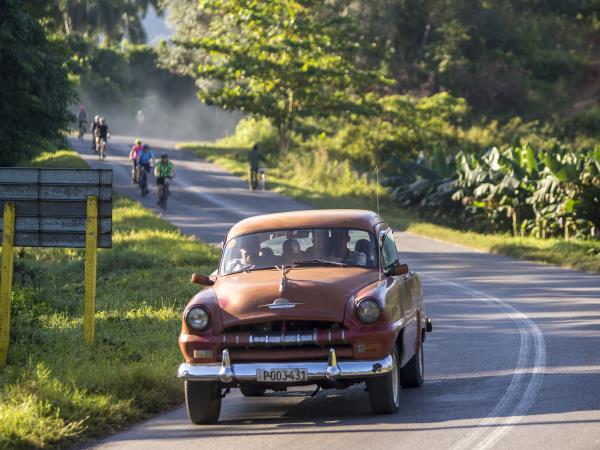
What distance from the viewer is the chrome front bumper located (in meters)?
10.2

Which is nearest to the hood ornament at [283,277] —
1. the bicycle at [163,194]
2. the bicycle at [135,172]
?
the bicycle at [163,194]

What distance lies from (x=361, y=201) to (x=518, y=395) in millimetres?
A: 35423

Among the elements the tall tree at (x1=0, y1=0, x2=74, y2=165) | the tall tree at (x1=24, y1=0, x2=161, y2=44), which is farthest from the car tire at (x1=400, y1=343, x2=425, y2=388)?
the tall tree at (x1=24, y1=0, x2=161, y2=44)

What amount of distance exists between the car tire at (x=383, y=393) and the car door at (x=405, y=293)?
2.28 feet

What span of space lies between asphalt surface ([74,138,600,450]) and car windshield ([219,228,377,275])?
1.26 metres

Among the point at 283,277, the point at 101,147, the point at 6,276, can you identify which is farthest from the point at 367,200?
the point at 283,277

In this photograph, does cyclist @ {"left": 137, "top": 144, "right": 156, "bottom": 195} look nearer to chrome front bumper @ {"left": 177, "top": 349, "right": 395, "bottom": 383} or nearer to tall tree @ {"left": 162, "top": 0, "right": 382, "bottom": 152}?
tall tree @ {"left": 162, "top": 0, "right": 382, "bottom": 152}

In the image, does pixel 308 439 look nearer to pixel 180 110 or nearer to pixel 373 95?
pixel 373 95

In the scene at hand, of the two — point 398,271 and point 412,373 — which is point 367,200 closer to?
point 412,373

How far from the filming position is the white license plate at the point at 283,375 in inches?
401

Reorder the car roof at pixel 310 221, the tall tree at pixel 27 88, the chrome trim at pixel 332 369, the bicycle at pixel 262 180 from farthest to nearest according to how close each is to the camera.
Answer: the bicycle at pixel 262 180 → the tall tree at pixel 27 88 → the car roof at pixel 310 221 → the chrome trim at pixel 332 369

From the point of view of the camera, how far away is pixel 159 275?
2342cm

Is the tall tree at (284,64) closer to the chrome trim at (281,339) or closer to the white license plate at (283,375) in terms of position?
the chrome trim at (281,339)

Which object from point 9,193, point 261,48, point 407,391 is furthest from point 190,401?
point 261,48
